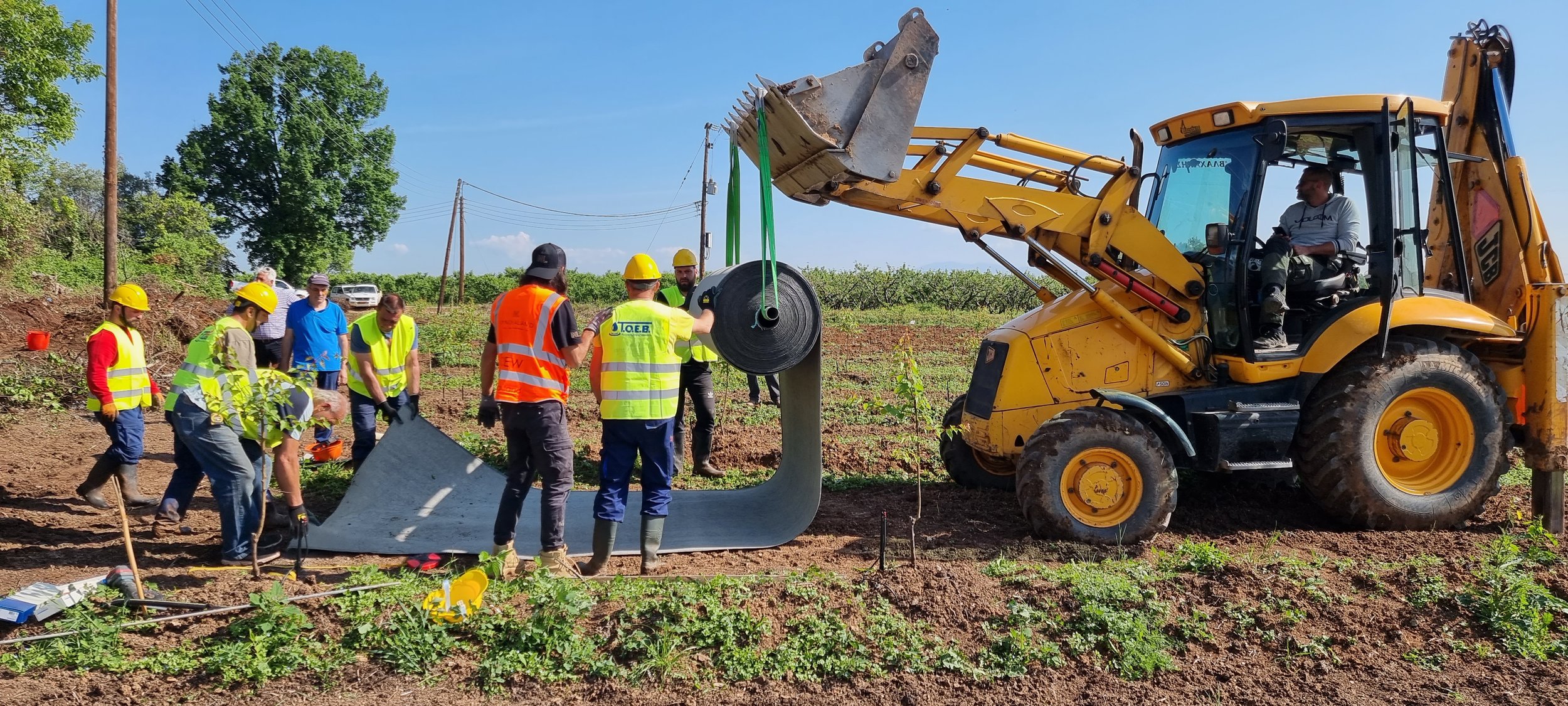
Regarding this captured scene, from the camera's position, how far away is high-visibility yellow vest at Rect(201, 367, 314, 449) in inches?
178

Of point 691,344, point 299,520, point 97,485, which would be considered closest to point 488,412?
point 299,520

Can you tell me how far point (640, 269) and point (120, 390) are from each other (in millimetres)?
3832

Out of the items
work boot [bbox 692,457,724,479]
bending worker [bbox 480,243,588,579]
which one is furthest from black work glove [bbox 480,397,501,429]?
work boot [bbox 692,457,724,479]

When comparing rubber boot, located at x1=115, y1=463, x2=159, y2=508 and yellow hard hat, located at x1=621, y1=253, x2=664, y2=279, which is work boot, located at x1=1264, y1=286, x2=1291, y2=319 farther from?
rubber boot, located at x1=115, y1=463, x2=159, y2=508

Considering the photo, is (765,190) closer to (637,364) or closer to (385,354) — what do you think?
(637,364)

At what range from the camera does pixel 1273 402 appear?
5551 millimetres

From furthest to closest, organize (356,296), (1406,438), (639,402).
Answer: (356,296) < (1406,438) < (639,402)

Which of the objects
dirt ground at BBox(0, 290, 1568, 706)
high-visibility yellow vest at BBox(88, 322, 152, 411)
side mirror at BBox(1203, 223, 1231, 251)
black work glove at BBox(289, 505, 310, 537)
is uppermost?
side mirror at BBox(1203, 223, 1231, 251)

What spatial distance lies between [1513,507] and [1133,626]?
3997mm

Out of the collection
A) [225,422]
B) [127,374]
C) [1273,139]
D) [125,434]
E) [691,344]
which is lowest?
[125,434]

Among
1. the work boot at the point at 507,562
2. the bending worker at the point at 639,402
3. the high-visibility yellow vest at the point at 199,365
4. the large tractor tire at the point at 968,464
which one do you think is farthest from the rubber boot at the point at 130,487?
the large tractor tire at the point at 968,464

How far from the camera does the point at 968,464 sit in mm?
6707

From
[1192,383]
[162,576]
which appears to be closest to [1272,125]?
[1192,383]

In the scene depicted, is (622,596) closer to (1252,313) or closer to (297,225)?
(1252,313)
